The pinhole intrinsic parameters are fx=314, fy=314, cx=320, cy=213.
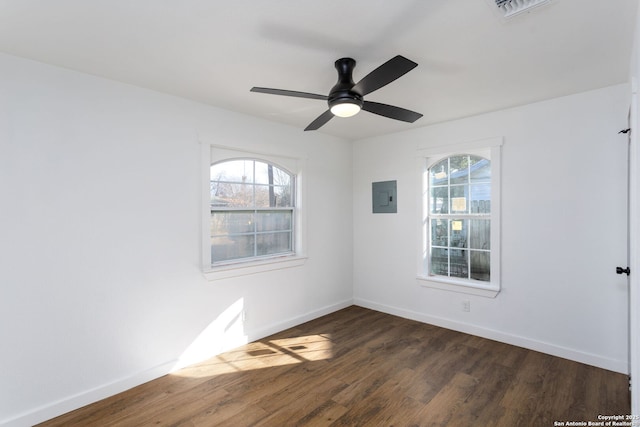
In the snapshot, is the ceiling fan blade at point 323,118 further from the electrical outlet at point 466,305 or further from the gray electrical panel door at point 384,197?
the electrical outlet at point 466,305

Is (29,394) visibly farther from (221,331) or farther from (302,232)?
(302,232)

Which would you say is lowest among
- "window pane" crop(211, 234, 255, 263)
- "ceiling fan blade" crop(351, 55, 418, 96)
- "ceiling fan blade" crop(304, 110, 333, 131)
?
"window pane" crop(211, 234, 255, 263)

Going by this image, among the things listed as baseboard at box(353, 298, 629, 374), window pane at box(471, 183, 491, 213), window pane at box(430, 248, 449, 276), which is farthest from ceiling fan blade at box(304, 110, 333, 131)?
baseboard at box(353, 298, 629, 374)

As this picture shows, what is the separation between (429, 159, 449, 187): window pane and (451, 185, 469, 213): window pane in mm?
155

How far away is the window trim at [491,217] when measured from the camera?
3484 mm

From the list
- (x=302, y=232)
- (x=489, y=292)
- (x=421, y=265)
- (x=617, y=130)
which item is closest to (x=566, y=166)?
(x=617, y=130)

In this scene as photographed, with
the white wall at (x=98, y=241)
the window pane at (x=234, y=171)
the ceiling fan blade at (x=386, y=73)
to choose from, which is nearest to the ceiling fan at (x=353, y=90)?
the ceiling fan blade at (x=386, y=73)

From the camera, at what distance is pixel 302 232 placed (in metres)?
4.15

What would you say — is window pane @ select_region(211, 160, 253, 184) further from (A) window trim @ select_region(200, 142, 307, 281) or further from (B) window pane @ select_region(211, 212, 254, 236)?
(B) window pane @ select_region(211, 212, 254, 236)

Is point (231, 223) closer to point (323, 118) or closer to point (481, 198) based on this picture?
point (323, 118)

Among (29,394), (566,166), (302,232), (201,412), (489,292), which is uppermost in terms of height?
(566,166)

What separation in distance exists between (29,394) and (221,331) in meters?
1.49

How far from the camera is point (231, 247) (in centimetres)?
351

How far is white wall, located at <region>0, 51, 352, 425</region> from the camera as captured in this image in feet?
7.23
